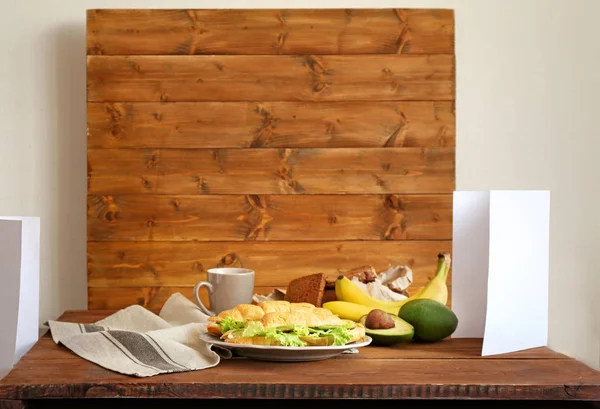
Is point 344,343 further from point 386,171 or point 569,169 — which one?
point 569,169

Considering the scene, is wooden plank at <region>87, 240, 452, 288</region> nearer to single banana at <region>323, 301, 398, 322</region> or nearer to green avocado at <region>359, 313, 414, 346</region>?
single banana at <region>323, 301, 398, 322</region>

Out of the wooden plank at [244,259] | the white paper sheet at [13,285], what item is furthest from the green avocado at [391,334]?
the wooden plank at [244,259]

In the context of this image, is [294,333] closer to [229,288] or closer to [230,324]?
[230,324]

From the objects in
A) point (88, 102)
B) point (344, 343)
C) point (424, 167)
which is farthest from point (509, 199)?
point (88, 102)

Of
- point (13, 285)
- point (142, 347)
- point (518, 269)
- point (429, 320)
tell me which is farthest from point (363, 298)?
point (13, 285)

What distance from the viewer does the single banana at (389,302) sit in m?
1.22

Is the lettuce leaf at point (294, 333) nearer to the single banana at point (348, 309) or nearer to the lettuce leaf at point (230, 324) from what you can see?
the lettuce leaf at point (230, 324)

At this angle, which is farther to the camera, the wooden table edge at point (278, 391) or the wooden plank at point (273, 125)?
the wooden plank at point (273, 125)

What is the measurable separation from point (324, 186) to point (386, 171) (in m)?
0.18

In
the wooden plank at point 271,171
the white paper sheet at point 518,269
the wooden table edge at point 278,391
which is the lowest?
the wooden table edge at point 278,391

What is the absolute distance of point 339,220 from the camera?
2.07m

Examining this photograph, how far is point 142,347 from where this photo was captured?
0.98 m

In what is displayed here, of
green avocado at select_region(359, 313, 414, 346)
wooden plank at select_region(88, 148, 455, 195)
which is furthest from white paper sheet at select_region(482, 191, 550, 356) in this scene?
wooden plank at select_region(88, 148, 455, 195)
